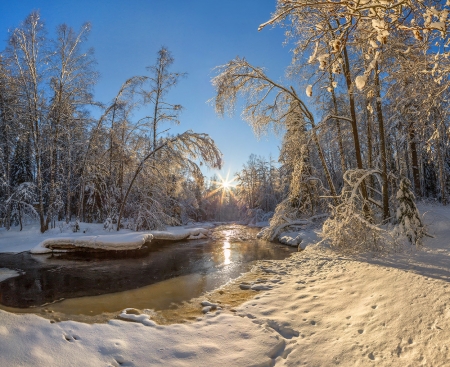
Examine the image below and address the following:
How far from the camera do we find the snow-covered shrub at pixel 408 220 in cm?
657

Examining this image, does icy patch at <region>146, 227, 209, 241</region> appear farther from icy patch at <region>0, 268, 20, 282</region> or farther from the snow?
icy patch at <region>0, 268, 20, 282</region>

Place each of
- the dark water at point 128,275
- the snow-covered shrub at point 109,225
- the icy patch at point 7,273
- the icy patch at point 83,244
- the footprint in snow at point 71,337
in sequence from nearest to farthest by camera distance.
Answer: the footprint in snow at point 71,337 < the dark water at point 128,275 < the icy patch at point 7,273 < the icy patch at point 83,244 < the snow-covered shrub at point 109,225

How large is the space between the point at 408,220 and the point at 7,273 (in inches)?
450

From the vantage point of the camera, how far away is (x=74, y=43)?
13773mm

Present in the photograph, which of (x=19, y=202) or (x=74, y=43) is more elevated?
(x=74, y=43)

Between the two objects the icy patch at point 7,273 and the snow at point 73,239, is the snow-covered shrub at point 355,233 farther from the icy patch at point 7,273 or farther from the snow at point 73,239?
the icy patch at point 7,273

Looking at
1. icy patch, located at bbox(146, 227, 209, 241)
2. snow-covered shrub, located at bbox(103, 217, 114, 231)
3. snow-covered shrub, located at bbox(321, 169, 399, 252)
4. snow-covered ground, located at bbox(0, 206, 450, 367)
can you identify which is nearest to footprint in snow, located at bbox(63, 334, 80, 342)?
snow-covered ground, located at bbox(0, 206, 450, 367)

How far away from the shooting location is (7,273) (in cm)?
755

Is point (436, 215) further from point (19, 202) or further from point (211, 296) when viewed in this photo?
point (19, 202)

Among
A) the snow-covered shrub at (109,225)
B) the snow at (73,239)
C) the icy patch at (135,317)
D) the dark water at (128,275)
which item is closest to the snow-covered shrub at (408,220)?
the dark water at (128,275)

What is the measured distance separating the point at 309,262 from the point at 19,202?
14.6m

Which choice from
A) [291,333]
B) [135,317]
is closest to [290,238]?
[291,333]

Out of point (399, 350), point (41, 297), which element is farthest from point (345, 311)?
point (41, 297)

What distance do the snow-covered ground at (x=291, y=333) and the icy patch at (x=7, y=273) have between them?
400cm
